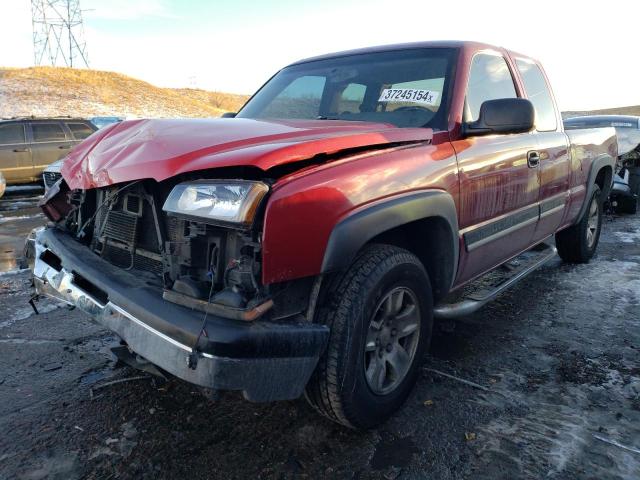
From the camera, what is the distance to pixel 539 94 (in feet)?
13.5

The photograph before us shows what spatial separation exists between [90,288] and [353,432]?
1.39m

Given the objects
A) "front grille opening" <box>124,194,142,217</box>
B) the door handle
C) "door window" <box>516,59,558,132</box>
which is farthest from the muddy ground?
"door window" <box>516,59,558,132</box>

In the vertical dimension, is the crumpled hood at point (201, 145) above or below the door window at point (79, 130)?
above

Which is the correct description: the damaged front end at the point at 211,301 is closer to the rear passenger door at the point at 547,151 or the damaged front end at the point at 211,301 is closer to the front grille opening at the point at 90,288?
the front grille opening at the point at 90,288

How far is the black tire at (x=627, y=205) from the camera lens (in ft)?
26.3

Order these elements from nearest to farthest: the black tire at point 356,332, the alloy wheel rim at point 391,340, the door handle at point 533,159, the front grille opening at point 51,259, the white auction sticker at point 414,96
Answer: the black tire at point 356,332, the alloy wheel rim at point 391,340, the front grille opening at point 51,259, the white auction sticker at point 414,96, the door handle at point 533,159

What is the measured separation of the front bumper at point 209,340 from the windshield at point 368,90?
1.58 m

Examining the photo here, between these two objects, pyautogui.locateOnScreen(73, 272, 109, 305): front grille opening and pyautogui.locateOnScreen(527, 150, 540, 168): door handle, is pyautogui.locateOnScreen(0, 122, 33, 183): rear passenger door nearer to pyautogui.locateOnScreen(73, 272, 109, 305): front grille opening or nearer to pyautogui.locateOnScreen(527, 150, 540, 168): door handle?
pyautogui.locateOnScreen(73, 272, 109, 305): front grille opening

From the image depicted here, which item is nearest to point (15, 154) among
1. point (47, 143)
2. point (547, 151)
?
point (47, 143)

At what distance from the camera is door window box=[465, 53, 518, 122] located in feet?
10.1

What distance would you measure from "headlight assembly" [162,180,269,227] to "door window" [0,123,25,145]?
1126 centimetres

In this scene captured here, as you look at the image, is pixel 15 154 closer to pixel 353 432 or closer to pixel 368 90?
pixel 368 90

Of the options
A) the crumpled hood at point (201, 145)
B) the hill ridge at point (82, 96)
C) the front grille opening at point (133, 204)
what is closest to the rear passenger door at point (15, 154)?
the crumpled hood at point (201, 145)

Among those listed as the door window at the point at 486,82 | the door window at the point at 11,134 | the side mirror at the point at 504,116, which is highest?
the door window at the point at 486,82
